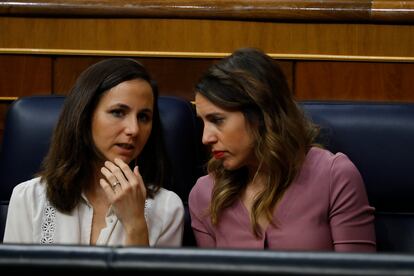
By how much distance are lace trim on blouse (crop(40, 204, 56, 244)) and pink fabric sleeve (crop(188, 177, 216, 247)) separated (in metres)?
0.23

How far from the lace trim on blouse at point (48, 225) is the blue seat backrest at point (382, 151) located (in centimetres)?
46

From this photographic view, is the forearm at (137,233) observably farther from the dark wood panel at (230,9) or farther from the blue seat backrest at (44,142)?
the dark wood panel at (230,9)

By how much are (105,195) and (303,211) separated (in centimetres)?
33

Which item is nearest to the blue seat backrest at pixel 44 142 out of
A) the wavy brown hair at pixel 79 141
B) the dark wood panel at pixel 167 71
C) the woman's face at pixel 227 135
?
the wavy brown hair at pixel 79 141

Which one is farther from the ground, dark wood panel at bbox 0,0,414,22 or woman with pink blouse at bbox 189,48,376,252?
dark wood panel at bbox 0,0,414,22

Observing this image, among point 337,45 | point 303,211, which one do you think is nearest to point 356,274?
point 303,211

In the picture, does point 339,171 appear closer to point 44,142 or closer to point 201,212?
point 201,212

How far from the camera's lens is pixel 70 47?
70.3 inches

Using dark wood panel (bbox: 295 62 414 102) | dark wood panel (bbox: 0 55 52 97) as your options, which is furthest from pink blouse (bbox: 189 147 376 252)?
dark wood panel (bbox: 0 55 52 97)

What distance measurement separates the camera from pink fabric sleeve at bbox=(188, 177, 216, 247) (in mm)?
1323

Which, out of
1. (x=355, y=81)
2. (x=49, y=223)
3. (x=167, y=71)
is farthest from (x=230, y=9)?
(x=49, y=223)

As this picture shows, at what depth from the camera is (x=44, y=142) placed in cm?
140

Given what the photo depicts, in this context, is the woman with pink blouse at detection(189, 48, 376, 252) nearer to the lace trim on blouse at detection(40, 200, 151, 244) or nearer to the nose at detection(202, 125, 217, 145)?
the nose at detection(202, 125, 217, 145)

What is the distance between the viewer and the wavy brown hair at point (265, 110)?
48.5 inches
